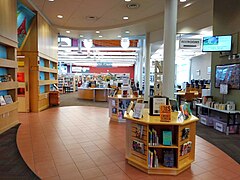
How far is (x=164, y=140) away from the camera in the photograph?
3123mm

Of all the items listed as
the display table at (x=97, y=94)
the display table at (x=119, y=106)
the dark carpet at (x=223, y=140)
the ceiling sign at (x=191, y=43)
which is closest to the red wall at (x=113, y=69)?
the display table at (x=97, y=94)

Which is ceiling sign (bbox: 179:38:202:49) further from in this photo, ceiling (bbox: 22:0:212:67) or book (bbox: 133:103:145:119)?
book (bbox: 133:103:145:119)

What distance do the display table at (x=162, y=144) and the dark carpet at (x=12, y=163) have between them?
5.61 feet

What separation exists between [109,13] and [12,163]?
628cm

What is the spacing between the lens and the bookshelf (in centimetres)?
533

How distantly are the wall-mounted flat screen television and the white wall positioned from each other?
1069 centimetres

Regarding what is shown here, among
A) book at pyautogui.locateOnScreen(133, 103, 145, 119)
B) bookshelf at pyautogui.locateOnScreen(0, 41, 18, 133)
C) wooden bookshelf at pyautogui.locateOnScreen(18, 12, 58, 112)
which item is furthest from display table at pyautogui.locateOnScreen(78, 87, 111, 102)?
book at pyautogui.locateOnScreen(133, 103, 145, 119)

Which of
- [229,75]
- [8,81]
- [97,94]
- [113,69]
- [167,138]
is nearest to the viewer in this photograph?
[167,138]

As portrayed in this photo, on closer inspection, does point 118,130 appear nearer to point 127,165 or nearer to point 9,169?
point 127,165

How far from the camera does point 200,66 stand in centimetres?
1836

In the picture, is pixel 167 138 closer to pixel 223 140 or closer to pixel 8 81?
pixel 223 140

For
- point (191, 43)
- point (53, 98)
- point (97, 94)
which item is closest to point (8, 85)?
point (53, 98)

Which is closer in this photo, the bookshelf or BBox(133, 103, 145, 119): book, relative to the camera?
BBox(133, 103, 145, 119): book

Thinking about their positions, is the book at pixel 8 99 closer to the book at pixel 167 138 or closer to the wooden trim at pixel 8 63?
the wooden trim at pixel 8 63
